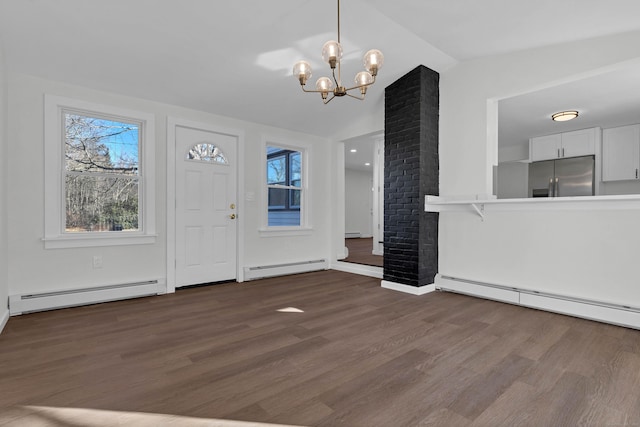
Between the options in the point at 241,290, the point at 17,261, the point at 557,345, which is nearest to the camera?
the point at 557,345

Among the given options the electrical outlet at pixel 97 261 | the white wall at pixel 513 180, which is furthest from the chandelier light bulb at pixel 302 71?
the white wall at pixel 513 180

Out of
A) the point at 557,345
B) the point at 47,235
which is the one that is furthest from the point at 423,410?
the point at 47,235

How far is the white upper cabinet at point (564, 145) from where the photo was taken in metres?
5.23

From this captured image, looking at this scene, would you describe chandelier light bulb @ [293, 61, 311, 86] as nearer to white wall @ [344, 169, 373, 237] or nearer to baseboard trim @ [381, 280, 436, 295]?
baseboard trim @ [381, 280, 436, 295]

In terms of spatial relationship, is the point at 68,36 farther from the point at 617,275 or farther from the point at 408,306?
the point at 617,275

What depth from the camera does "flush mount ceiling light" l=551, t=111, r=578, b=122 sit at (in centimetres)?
454

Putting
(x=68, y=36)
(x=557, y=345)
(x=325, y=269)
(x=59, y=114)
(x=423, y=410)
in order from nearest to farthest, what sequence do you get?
→ 1. (x=423, y=410)
2. (x=557, y=345)
3. (x=68, y=36)
4. (x=59, y=114)
5. (x=325, y=269)

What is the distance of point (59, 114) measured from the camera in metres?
3.39

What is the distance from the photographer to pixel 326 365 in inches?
83.2

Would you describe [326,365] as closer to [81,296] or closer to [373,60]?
[373,60]

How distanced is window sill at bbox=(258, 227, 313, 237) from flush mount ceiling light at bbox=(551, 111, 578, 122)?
397 centimetres

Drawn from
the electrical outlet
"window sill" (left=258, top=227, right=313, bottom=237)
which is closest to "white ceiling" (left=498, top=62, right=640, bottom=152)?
"window sill" (left=258, top=227, right=313, bottom=237)

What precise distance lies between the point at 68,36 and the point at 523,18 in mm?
3940

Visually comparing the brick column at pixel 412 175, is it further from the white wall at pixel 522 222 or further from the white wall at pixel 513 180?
the white wall at pixel 513 180
